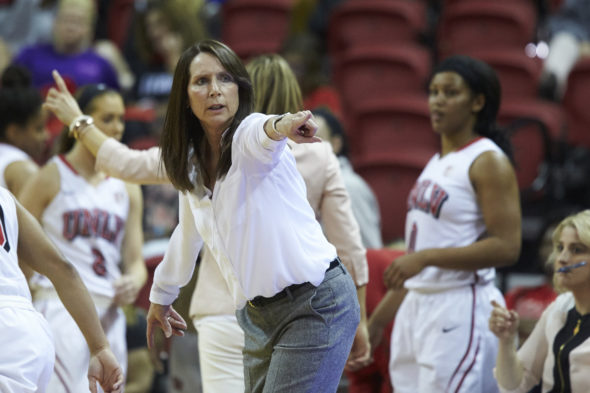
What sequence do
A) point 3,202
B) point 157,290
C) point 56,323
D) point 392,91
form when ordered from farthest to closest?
point 392,91, point 56,323, point 157,290, point 3,202

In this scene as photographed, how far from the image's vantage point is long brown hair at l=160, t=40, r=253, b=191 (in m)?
2.93

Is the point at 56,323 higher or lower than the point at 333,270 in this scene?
lower

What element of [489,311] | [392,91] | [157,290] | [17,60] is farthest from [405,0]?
[157,290]

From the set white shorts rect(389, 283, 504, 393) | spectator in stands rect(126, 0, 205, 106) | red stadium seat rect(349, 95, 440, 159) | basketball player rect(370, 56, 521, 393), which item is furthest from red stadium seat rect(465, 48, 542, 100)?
white shorts rect(389, 283, 504, 393)

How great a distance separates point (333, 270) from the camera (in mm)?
2871

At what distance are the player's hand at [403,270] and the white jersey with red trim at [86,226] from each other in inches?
50.7

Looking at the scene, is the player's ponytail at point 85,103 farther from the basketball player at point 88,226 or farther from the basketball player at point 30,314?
the basketball player at point 30,314

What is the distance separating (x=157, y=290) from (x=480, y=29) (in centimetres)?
572

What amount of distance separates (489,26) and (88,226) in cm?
506

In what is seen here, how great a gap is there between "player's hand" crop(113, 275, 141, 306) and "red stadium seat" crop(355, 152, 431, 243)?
2421 mm

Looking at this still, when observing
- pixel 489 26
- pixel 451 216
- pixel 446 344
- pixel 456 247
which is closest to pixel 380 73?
pixel 489 26

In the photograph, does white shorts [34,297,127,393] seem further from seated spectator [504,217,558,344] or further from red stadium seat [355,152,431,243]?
red stadium seat [355,152,431,243]

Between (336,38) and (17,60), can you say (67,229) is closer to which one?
(17,60)

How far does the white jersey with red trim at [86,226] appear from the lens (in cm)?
410
